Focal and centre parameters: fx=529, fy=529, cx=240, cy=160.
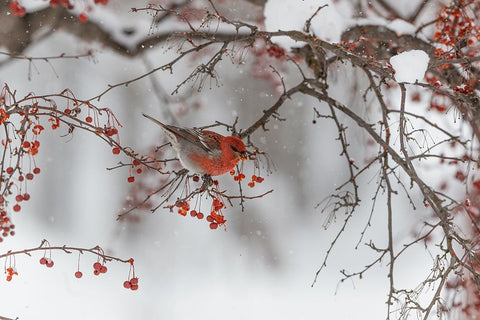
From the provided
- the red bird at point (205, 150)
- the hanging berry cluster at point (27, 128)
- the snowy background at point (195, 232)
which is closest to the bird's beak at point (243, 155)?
the red bird at point (205, 150)

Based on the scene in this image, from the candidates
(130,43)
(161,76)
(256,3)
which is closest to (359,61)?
(256,3)

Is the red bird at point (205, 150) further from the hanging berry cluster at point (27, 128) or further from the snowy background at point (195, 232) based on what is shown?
the snowy background at point (195, 232)

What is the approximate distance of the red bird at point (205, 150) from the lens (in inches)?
71.4

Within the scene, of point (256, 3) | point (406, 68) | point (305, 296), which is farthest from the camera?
point (305, 296)

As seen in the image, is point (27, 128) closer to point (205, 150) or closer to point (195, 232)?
point (205, 150)

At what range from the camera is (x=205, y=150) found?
190 cm

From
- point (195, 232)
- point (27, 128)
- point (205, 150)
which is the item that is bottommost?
point (27, 128)

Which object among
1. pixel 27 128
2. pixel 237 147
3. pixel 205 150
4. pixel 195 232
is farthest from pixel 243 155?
pixel 195 232

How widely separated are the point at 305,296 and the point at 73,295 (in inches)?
78.9

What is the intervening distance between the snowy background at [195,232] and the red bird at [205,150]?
1868 mm

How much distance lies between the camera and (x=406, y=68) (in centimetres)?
177

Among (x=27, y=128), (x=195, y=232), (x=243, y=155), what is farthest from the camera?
(x=195, y=232)

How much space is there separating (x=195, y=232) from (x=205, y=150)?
332 centimetres

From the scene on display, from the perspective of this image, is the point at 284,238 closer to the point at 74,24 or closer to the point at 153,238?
the point at 153,238
